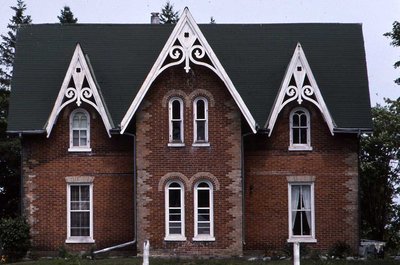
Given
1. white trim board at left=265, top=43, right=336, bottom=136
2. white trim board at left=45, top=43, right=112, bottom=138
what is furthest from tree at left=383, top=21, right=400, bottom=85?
white trim board at left=45, top=43, right=112, bottom=138

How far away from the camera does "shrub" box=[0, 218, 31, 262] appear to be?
3988 centimetres

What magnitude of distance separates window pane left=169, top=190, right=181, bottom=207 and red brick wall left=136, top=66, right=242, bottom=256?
0.97 feet

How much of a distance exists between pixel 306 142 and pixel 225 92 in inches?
152

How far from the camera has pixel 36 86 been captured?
4228 centimetres

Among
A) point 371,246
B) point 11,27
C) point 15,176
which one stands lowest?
point 371,246

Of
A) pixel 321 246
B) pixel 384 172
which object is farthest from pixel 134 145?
pixel 384 172

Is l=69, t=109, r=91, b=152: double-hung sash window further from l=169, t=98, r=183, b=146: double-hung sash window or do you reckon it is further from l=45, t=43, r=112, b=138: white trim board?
l=169, t=98, r=183, b=146: double-hung sash window

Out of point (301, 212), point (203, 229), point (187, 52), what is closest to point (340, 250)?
point (301, 212)

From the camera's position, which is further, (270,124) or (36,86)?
(36,86)

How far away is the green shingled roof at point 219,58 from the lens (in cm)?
4166

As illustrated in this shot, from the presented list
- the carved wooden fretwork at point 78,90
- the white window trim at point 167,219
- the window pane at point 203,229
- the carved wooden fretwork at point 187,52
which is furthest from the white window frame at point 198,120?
the carved wooden fretwork at point 78,90

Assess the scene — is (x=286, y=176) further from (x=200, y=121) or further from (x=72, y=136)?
(x=72, y=136)

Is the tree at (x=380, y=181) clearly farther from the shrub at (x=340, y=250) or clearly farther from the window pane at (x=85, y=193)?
the window pane at (x=85, y=193)

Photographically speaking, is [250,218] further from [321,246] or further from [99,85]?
[99,85]
